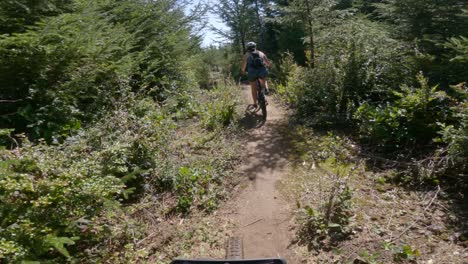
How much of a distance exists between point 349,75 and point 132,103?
4525 millimetres

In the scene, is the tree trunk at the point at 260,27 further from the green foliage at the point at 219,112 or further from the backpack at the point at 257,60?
the green foliage at the point at 219,112

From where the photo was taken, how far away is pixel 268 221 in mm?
4227

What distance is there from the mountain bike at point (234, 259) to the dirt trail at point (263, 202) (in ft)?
0.30

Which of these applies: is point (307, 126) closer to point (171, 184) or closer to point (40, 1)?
point (171, 184)

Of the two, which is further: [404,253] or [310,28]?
[310,28]

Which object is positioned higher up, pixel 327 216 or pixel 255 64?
pixel 255 64

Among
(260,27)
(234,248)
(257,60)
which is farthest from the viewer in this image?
(260,27)

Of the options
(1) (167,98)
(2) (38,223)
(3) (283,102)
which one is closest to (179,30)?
(1) (167,98)

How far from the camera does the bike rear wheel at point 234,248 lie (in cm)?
357

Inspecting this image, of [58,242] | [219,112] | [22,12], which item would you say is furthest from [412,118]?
[22,12]

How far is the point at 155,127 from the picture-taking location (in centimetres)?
543

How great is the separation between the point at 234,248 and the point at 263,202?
1.09m

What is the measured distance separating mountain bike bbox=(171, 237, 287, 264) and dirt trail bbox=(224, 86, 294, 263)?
0.30ft

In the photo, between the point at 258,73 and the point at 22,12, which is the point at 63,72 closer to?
the point at 22,12
